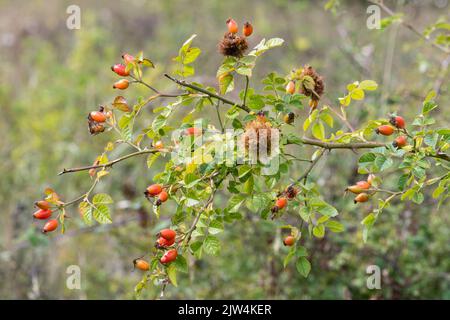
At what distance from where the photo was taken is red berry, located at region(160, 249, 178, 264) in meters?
1.22

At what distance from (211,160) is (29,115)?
3602 millimetres

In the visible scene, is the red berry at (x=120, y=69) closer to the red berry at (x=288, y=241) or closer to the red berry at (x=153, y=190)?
the red berry at (x=153, y=190)

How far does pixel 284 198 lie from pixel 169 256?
11.0 inches

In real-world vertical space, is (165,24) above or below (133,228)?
above

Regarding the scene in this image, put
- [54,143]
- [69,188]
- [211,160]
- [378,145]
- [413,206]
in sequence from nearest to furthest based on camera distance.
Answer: [211,160], [378,145], [413,206], [69,188], [54,143]

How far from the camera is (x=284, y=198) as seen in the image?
1.26m

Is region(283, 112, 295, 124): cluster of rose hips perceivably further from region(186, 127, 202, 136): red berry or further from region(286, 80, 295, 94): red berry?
region(186, 127, 202, 136): red berry

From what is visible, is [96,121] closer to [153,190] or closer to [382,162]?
[153,190]

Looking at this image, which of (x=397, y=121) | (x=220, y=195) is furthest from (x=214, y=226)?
(x=220, y=195)

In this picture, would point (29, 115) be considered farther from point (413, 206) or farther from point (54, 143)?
point (413, 206)

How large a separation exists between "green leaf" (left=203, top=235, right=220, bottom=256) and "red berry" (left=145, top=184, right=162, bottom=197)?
0.16 metres
